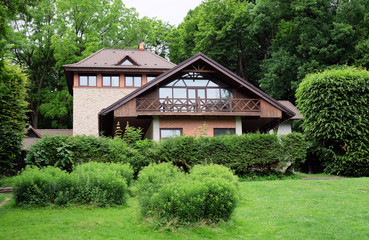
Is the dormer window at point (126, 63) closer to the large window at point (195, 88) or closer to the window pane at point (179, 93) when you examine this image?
the large window at point (195, 88)

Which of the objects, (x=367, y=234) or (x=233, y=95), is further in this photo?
(x=233, y=95)

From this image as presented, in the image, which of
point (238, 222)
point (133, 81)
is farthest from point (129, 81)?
point (238, 222)

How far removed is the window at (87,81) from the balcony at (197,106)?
29.3 feet

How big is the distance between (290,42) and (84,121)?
2197 centimetres

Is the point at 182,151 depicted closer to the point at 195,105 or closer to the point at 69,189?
the point at 195,105

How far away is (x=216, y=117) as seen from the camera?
80.4ft

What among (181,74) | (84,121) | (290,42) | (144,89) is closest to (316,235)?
(144,89)

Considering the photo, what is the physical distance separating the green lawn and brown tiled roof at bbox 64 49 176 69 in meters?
19.4

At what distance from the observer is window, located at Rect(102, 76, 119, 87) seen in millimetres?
31016

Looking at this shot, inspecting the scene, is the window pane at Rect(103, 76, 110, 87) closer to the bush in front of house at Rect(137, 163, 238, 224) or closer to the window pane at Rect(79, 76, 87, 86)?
the window pane at Rect(79, 76, 87, 86)

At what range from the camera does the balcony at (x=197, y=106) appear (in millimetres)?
23281

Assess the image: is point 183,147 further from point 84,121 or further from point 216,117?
point 84,121

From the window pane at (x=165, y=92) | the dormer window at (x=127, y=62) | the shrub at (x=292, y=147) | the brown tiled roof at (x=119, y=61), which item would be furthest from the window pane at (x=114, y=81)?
the shrub at (x=292, y=147)

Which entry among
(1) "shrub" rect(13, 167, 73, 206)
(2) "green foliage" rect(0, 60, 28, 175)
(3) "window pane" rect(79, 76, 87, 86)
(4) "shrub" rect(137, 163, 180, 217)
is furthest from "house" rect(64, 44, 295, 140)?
(4) "shrub" rect(137, 163, 180, 217)
